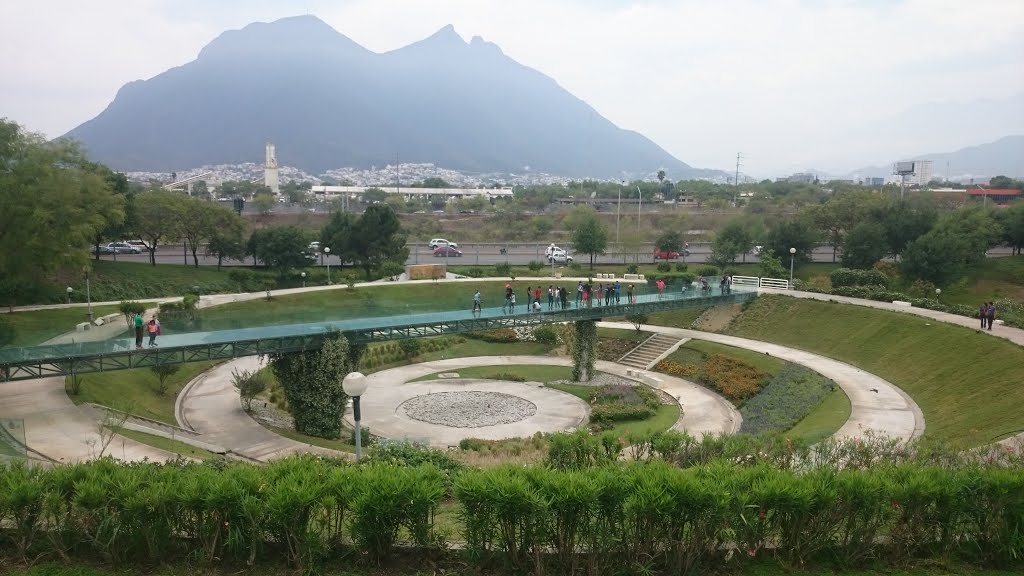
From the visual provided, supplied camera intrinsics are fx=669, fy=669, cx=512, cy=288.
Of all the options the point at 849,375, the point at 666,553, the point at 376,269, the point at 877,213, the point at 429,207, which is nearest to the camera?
the point at 666,553

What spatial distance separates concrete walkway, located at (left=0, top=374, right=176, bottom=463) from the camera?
2053 cm

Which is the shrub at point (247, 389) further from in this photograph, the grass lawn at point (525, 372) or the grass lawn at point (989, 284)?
the grass lawn at point (989, 284)

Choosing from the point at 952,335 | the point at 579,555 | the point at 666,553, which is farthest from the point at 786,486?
the point at 952,335

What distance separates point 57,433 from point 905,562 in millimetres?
24476

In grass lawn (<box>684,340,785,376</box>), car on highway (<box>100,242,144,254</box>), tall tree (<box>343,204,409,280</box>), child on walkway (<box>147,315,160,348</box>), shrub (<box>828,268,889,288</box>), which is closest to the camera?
child on walkway (<box>147,315,160,348</box>)

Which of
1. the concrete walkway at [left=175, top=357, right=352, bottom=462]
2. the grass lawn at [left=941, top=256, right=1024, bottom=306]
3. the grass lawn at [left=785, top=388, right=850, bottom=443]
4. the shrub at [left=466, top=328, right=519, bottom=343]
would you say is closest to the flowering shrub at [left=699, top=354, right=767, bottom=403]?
the grass lawn at [left=785, top=388, right=850, bottom=443]

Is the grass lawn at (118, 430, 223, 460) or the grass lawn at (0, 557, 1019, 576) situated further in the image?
the grass lawn at (118, 430, 223, 460)

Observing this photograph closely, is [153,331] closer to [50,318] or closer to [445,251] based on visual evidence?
[50,318]

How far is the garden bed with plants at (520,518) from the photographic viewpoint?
32.9 feet

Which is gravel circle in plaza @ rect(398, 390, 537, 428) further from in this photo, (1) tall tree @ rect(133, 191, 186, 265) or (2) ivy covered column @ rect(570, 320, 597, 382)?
(1) tall tree @ rect(133, 191, 186, 265)

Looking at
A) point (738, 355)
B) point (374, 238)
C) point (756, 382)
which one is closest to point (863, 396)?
point (756, 382)

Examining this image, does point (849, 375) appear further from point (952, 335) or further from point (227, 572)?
point (227, 572)

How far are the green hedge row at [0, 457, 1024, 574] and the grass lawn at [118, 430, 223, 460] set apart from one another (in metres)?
10.8

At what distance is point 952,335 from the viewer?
34438 millimetres
